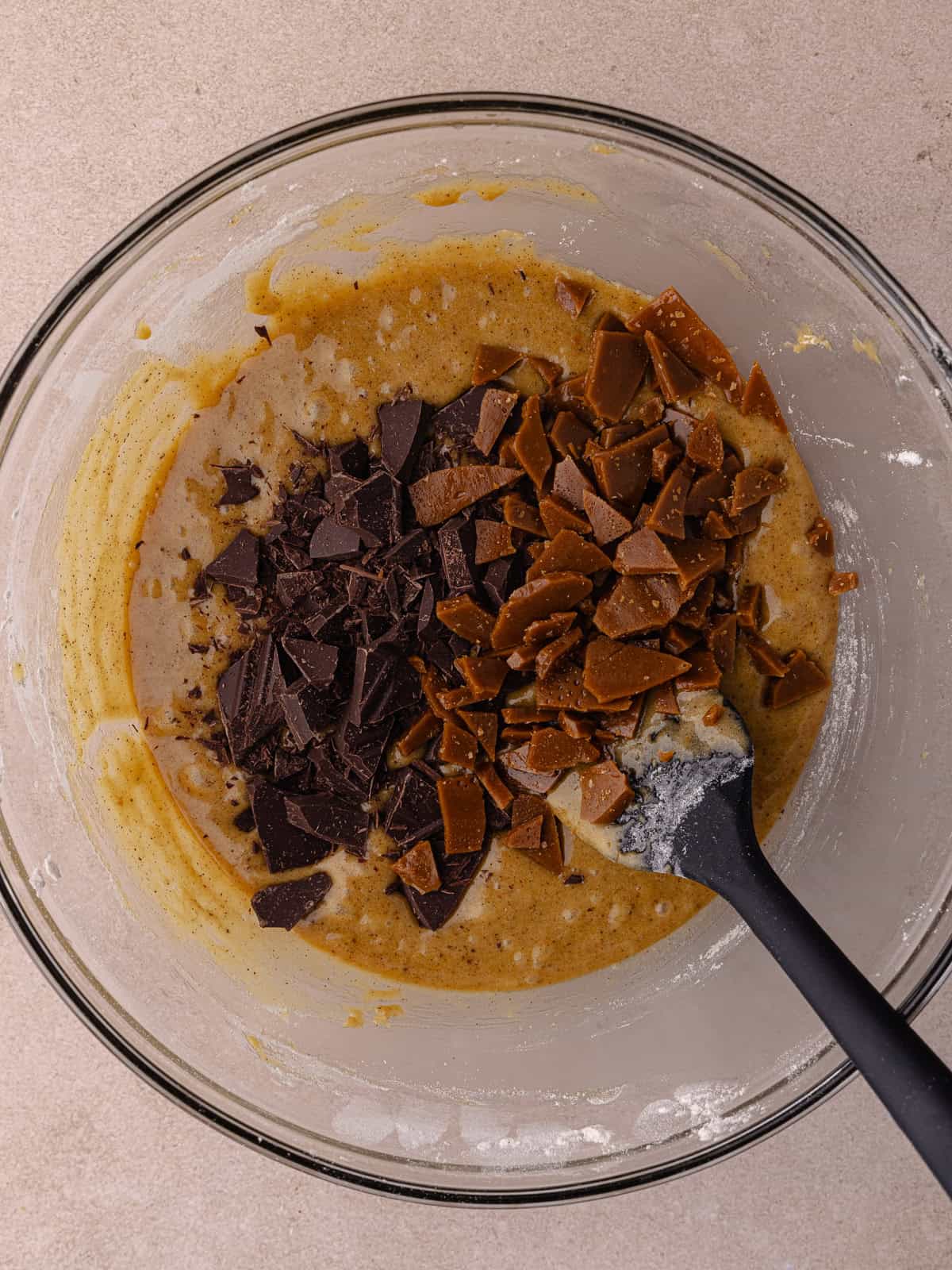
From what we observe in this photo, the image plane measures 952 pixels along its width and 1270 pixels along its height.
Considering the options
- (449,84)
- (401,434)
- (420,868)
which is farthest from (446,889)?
(449,84)

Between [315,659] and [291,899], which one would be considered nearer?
[315,659]

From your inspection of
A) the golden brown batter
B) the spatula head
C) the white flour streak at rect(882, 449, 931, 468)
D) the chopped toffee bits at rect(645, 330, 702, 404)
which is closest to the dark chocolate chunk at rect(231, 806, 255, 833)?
the golden brown batter

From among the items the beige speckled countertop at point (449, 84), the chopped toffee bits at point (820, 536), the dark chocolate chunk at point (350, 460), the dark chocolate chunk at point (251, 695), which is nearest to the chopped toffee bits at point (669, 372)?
the chopped toffee bits at point (820, 536)

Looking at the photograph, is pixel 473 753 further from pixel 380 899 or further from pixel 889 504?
pixel 889 504

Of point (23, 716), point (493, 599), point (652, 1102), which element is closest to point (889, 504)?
point (493, 599)

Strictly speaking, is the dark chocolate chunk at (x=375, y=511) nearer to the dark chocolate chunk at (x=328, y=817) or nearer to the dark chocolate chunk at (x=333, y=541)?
the dark chocolate chunk at (x=333, y=541)

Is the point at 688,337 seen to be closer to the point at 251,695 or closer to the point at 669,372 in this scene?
the point at 669,372
